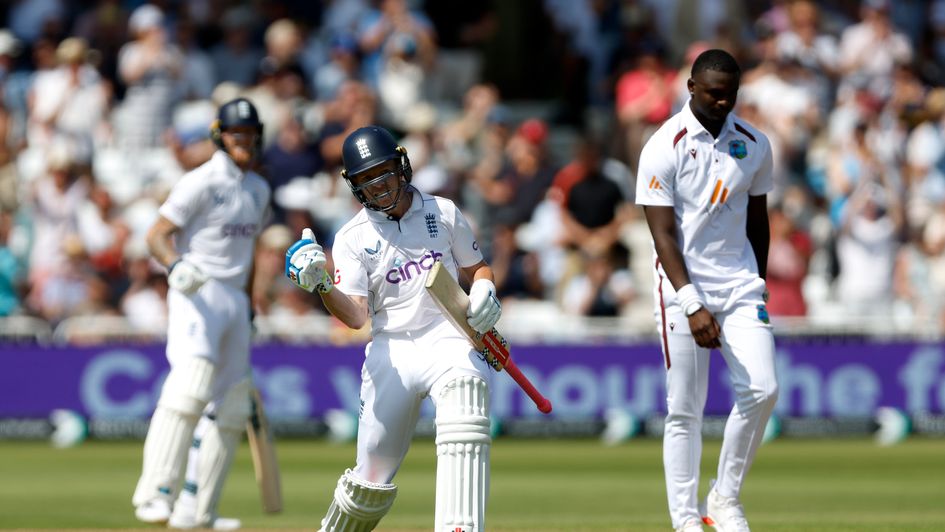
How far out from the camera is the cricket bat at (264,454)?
1006cm

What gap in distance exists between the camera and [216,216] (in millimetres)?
9891

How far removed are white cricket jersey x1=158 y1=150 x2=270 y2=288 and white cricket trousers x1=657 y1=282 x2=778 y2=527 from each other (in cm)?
293

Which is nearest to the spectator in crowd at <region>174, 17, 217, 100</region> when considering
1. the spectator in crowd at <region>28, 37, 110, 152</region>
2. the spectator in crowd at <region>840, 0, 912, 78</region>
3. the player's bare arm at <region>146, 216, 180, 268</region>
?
the spectator in crowd at <region>28, 37, 110, 152</region>

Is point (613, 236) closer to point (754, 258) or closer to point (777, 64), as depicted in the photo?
point (777, 64)

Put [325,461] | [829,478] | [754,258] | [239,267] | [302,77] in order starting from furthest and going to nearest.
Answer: [302,77] → [325,461] → [829,478] → [239,267] → [754,258]

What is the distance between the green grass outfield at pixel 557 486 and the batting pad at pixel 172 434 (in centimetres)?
57

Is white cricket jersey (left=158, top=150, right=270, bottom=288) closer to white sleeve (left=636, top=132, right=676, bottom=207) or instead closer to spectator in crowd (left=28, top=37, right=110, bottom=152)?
white sleeve (left=636, top=132, right=676, bottom=207)

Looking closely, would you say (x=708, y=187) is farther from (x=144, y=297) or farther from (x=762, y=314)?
(x=144, y=297)

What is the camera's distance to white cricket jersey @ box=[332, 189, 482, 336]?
23.4 ft

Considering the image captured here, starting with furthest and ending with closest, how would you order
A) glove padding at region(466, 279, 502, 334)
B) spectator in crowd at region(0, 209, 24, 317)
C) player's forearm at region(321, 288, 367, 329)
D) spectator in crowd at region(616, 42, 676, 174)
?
spectator in crowd at region(616, 42, 676, 174) < spectator in crowd at region(0, 209, 24, 317) < player's forearm at region(321, 288, 367, 329) < glove padding at region(466, 279, 502, 334)

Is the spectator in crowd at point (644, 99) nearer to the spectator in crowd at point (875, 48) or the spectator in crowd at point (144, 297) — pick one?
the spectator in crowd at point (875, 48)

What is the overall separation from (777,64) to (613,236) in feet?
9.27

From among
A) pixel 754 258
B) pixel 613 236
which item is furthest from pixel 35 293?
pixel 754 258

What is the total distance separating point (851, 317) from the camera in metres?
16.4
